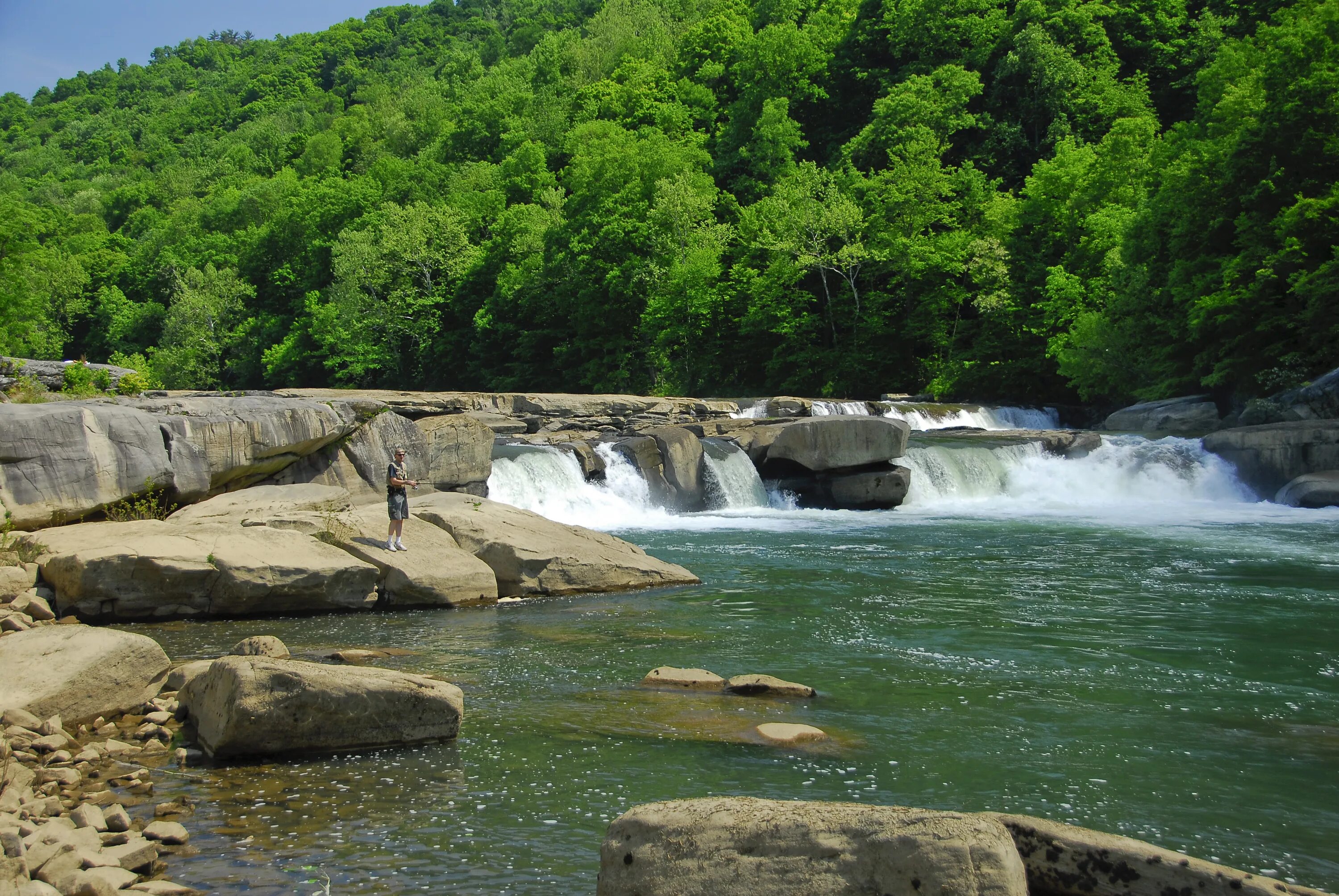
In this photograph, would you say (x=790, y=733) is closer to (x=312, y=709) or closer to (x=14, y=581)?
(x=312, y=709)

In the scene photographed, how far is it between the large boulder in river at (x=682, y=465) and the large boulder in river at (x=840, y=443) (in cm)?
197

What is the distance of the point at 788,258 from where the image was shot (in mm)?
44312

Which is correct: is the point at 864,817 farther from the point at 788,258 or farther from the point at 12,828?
the point at 788,258

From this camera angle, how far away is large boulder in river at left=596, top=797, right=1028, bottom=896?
3736mm

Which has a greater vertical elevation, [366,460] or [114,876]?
[366,460]

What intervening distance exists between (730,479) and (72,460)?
14.3 metres

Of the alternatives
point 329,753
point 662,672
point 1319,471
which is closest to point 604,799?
point 329,753

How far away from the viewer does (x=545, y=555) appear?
13148mm

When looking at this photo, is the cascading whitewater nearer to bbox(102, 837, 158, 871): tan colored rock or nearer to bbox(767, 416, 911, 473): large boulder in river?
bbox(767, 416, 911, 473): large boulder in river

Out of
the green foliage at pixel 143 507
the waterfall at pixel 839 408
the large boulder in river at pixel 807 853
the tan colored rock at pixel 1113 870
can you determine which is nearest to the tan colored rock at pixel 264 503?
the green foliage at pixel 143 507

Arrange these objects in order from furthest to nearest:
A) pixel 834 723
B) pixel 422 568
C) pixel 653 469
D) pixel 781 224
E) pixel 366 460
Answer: pixel 781 224
pixel 653 469
pixel 366 460
pixel 422 568
pixel 834 723

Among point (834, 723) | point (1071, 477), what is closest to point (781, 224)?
point (1071, 477)

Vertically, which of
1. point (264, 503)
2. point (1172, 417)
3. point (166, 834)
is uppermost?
point (1172, 417)

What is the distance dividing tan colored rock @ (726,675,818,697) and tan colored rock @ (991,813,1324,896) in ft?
12.3
